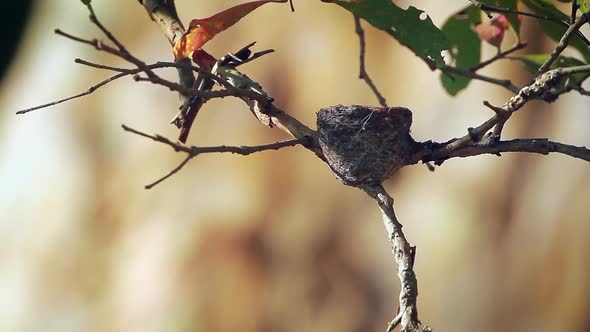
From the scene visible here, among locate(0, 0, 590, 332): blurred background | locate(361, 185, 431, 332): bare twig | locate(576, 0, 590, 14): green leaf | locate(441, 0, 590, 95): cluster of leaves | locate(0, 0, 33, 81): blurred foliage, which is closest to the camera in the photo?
locate(361, 185, 431, 332): bare twig

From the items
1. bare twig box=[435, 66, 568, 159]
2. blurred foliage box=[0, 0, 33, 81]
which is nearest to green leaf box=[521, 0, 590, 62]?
bare twig box=[435, 66, 568, 159]

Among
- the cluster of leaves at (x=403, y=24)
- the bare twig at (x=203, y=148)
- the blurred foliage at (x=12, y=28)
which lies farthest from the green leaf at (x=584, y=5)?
the blurred foliage at (x=12, y=28)

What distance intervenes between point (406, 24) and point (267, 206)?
0.63 meters

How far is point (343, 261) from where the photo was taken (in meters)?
1.10

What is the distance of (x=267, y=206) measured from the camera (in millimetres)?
1157

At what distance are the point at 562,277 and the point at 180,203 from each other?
56cm

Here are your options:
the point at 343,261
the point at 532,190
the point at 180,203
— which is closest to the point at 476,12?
the point at 532,190

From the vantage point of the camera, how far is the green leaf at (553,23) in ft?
1.86

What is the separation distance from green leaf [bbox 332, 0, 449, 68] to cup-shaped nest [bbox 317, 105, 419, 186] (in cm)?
10

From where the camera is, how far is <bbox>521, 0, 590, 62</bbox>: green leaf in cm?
57

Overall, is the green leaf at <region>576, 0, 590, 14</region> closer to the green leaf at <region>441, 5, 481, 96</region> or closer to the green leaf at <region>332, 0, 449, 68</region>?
the green leaf at <region>332, 0, 449, 68</region>

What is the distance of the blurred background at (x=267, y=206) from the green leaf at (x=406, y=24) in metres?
0.46

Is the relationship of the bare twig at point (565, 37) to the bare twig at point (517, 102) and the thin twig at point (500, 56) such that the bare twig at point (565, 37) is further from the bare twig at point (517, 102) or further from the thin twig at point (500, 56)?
the thin twig at point (500, 56)

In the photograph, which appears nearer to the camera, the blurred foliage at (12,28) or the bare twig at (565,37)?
the bare twig at (565,37)
